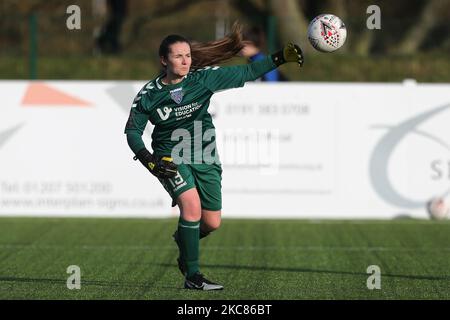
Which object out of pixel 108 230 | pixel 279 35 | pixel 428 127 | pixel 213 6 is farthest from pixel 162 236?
pixel 213 6

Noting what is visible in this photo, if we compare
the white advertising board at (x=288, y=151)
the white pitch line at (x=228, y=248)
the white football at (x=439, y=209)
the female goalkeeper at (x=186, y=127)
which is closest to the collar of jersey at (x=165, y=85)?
the female goalkeeper at (x=186, y=127)

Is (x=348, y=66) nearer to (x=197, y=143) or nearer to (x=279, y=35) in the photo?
(x=279, y=35)

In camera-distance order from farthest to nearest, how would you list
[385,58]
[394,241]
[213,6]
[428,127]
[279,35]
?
[213,6], [279,35], [385,58], [428,127], [394,241]

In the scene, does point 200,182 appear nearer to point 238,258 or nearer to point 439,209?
point 238,258

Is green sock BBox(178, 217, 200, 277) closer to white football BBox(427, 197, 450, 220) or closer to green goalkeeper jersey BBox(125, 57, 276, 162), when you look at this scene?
green goalkeeper jersey BBox(125, 57, 276, 162)

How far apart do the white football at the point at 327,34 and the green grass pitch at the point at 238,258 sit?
6.00ft

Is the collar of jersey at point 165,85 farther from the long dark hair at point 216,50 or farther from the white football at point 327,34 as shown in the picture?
the white football at point 327,34

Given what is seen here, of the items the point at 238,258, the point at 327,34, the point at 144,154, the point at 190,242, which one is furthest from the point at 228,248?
the point at 327,34

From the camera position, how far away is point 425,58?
24.2m

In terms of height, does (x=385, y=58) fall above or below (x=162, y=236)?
above

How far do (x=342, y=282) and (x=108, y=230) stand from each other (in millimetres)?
5079

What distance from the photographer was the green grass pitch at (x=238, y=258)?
30.9 ft

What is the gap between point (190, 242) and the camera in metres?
9.41


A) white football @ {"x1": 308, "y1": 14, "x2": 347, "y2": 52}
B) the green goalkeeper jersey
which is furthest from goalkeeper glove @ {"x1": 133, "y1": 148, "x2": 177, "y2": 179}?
white football @ {"x1": 308, "y1": 14, "x2": 347, "y2": 52}
